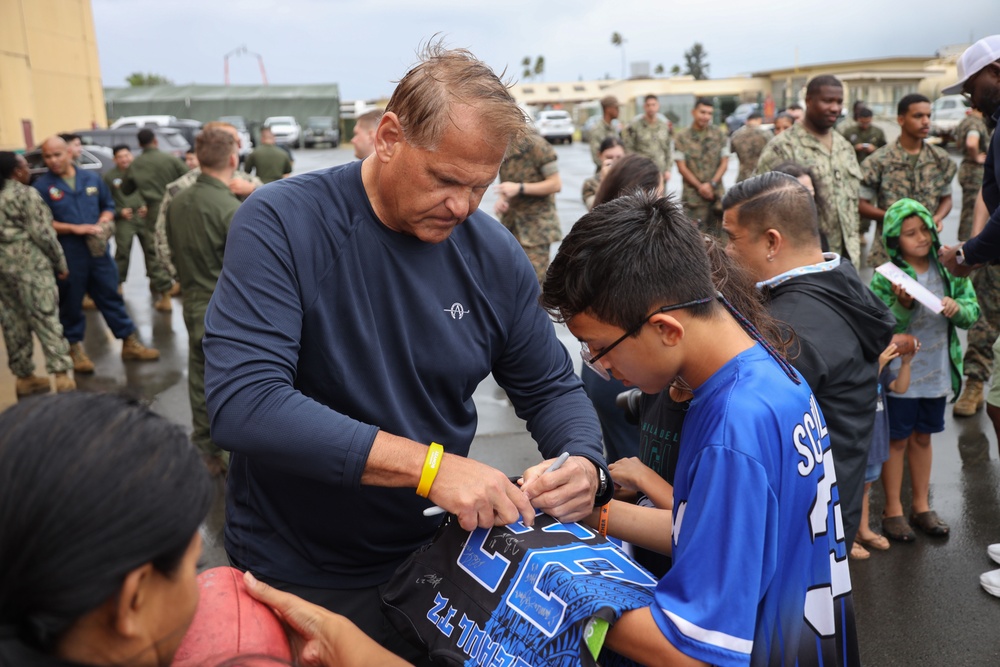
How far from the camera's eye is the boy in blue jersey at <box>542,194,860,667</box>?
5.17 feet

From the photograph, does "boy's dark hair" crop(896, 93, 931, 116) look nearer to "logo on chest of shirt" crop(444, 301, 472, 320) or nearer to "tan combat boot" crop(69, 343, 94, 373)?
"logo on chest of shirt" crop(444, 301, 472, 320)

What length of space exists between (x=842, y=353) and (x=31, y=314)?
7.42m

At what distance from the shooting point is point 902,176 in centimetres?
748

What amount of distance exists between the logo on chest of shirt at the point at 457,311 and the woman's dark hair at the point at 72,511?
109cm

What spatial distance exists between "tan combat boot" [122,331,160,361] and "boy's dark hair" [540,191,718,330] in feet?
26.4

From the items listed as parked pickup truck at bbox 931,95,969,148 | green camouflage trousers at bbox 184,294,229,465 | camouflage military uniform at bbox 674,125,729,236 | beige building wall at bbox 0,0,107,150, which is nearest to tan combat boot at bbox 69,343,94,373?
green camouflage trousers at bbox 184,294,229,465

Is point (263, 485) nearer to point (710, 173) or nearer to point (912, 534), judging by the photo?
point (912, 534)

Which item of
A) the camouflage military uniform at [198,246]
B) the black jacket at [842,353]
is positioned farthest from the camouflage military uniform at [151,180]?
the black jacket at [842,353]

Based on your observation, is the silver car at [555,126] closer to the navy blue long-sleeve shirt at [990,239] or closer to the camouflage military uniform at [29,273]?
the camouflage military uniform at [29,273]

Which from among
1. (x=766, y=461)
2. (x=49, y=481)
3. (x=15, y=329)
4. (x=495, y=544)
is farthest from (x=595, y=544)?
(x=15, y=329)

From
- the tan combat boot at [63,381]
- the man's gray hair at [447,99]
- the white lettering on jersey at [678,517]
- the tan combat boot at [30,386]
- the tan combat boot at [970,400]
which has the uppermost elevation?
the man's gray hair at [447,99]

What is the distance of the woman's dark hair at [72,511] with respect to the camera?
110 cm

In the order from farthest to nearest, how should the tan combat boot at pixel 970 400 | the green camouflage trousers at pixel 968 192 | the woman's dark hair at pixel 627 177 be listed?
the green camouflage trousers at pixel 968 192, the tan combat boot at pixel 970 400, the woman's dark hair at pixel 627 177

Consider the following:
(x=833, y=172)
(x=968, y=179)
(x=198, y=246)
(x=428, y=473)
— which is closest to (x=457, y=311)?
(x=428, y=473)
